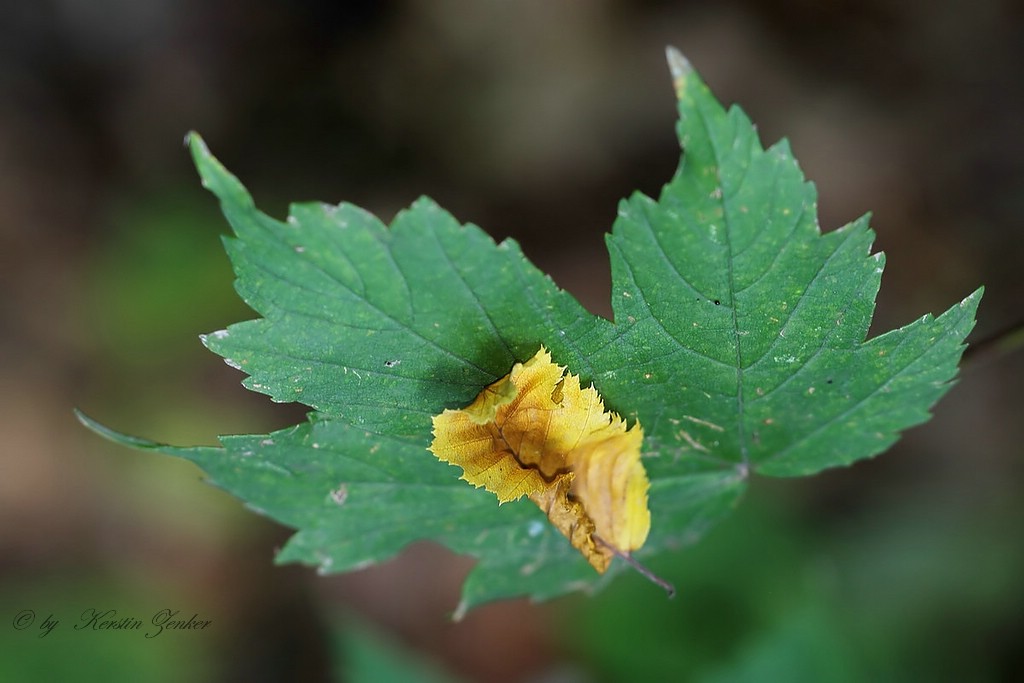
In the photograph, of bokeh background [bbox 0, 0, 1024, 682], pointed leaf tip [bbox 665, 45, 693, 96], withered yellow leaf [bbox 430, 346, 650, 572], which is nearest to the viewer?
pointed leaf tip [bbox 665, 45, 693, 96]

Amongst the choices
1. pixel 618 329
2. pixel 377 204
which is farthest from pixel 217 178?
pixel 377 204

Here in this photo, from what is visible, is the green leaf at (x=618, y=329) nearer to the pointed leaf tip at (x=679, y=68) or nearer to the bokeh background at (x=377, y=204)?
the pointed leaf tip at (x=679, y=68)

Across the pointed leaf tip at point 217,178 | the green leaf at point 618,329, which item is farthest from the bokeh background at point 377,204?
the pointed leaf tip at point 217,178

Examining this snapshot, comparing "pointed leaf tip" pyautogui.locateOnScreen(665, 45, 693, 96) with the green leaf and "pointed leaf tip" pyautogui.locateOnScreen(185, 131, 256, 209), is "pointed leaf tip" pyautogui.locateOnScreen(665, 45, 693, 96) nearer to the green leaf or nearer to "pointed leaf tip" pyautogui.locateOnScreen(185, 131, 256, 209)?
the green leaf

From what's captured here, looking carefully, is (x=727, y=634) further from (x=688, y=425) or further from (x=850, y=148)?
(x=850, y=148)

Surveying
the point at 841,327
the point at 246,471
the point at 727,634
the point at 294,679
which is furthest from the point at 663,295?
the point at 294,679

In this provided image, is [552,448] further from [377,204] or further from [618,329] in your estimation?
[377,204]

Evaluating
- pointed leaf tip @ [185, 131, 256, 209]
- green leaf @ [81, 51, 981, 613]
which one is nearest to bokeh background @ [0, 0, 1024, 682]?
green leaf @ [81, 51, 981, 613]

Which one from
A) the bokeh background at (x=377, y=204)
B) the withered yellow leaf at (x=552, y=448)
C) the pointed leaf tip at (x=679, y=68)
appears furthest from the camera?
the bokeh background at (x=377, y=204)
